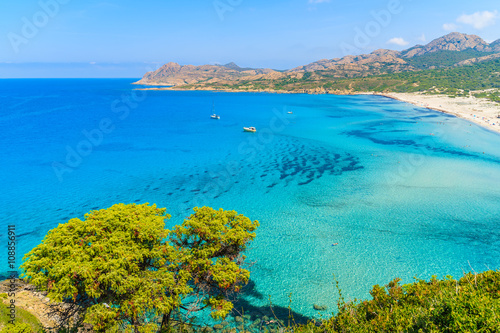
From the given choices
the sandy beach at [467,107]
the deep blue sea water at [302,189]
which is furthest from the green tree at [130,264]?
the sandy beach at [467,107]

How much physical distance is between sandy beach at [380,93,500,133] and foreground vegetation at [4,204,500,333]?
102 metres

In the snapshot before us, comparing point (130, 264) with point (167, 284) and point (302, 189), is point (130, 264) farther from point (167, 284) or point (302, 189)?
point (302, 189)

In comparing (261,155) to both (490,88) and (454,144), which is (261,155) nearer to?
(454,144)

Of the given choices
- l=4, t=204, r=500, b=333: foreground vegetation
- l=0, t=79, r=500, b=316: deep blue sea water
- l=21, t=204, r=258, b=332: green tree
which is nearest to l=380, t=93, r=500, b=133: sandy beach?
l=0, t=79, r=500, b=316: deep blue sea water

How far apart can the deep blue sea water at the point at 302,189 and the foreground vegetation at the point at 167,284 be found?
7157 mm

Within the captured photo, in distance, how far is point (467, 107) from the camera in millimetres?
125312

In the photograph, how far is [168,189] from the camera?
43594 mm

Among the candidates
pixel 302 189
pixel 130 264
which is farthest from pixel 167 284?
pixel 302 189

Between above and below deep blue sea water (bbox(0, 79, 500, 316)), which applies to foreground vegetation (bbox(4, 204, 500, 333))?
above

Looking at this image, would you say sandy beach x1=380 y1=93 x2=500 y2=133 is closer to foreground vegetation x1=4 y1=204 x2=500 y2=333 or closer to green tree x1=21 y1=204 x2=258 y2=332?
foreground vegetation x1=4 y1=204 x2=500 y2=333

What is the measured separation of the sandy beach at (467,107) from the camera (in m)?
96.4

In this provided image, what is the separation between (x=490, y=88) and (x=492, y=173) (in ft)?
575

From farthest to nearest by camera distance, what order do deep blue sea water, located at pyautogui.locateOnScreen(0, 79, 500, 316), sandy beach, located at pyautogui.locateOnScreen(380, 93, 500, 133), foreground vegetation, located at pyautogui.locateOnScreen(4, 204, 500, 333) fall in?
sandy beach, located at pyautogui.locateOnScreen(380, 93, 500, 133)
deep blue sea water, located at pyautogui.locateOnScreen(0, 79, 500, 316)
foreground vegetation, located at pyautogui.locateOnScreen(4, 204, 500, 333)

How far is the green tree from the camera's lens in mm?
13359
